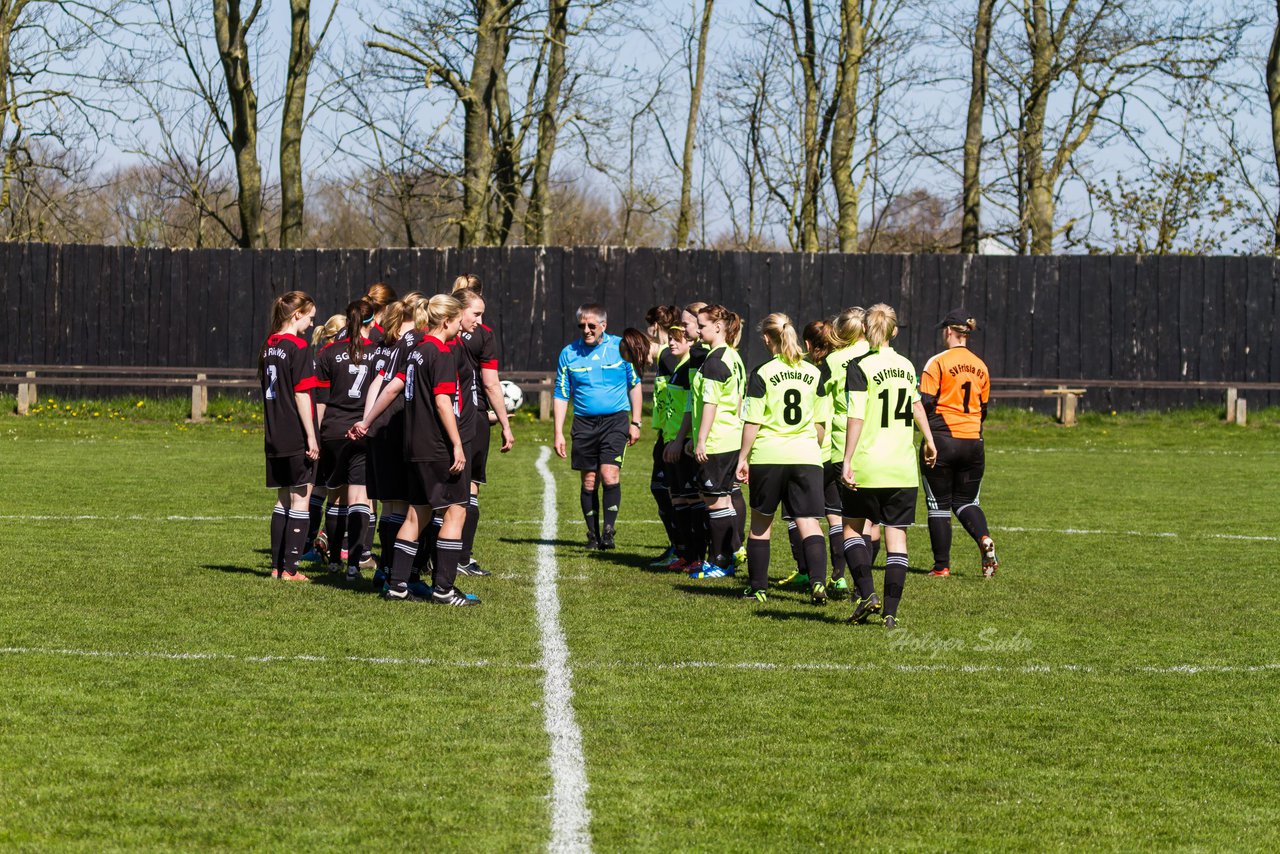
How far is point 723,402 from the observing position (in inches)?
417

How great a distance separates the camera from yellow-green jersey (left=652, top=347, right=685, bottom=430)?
1161cm

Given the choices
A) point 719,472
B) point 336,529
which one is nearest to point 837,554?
point 719,472

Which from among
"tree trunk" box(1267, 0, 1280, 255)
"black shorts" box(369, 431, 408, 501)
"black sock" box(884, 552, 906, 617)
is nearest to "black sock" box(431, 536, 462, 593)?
"black shorts" box(369, 431, 408, 501)

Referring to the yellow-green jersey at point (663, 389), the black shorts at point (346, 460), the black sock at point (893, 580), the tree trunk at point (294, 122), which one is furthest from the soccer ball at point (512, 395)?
the black sock at point (893, 580)

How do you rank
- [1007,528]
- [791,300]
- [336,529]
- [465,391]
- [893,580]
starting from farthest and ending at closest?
[791,300] → [1007,528] → [336,529] → [465,391] → [893,580]

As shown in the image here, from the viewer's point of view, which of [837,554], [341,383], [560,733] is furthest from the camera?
[341,383]

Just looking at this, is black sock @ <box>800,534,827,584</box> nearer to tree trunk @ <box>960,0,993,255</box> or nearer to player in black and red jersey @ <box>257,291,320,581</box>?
player in black and red jersey @ <box>257,291,320,581</box>

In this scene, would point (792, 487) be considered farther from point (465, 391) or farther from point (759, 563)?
point (465, 391)

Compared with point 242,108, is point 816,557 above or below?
below

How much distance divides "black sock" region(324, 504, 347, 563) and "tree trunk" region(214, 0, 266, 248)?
73.2 feet

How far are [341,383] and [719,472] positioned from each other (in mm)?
2707

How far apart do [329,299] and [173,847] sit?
945 inches

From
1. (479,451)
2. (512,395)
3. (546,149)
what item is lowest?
(479,451)

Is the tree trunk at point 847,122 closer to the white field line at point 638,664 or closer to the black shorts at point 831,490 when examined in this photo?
the black shorts at point 831,490
